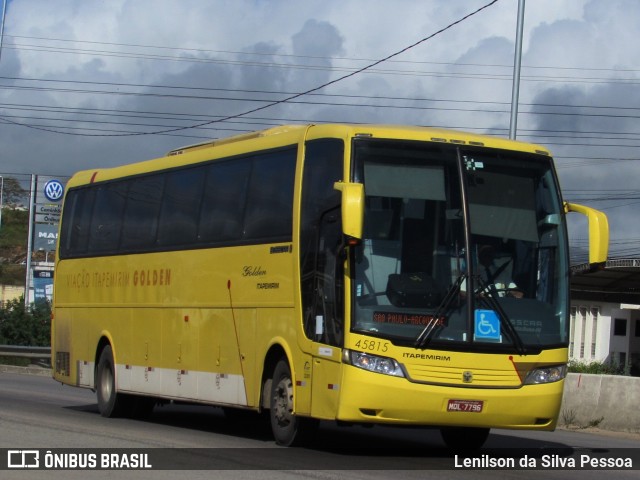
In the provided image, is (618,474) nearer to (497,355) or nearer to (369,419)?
(497,355)

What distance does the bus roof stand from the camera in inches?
532

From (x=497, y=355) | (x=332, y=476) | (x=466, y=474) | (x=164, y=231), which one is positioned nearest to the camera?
(x=332, y=476)

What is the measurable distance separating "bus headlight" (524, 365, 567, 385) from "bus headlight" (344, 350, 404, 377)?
150 cm

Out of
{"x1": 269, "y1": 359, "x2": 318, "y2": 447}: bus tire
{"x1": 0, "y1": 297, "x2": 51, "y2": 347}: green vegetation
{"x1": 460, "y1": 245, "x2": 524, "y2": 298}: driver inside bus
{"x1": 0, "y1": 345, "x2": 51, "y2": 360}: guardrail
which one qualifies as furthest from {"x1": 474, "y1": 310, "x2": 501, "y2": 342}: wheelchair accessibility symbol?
{"x1": 0, "y1": 297, "x2": 51, "y2": 347}: green vegetation

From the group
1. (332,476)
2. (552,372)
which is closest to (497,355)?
(552,372)

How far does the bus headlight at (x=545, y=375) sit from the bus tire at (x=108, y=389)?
27.2 feet

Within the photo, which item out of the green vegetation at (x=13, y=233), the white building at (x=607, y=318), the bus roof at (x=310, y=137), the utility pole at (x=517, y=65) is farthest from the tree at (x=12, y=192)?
the bus roof at (x=310, y=137)

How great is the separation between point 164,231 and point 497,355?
658 cm

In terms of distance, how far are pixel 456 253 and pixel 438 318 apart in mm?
740

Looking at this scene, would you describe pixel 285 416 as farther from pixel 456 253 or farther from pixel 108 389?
pixel 108 389

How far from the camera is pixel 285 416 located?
14.1 m

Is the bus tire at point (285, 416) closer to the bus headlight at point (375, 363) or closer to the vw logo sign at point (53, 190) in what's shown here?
the bus headlight at point (375, 363)

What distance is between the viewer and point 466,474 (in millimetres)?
11961

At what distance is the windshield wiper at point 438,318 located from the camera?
41.6 feet
